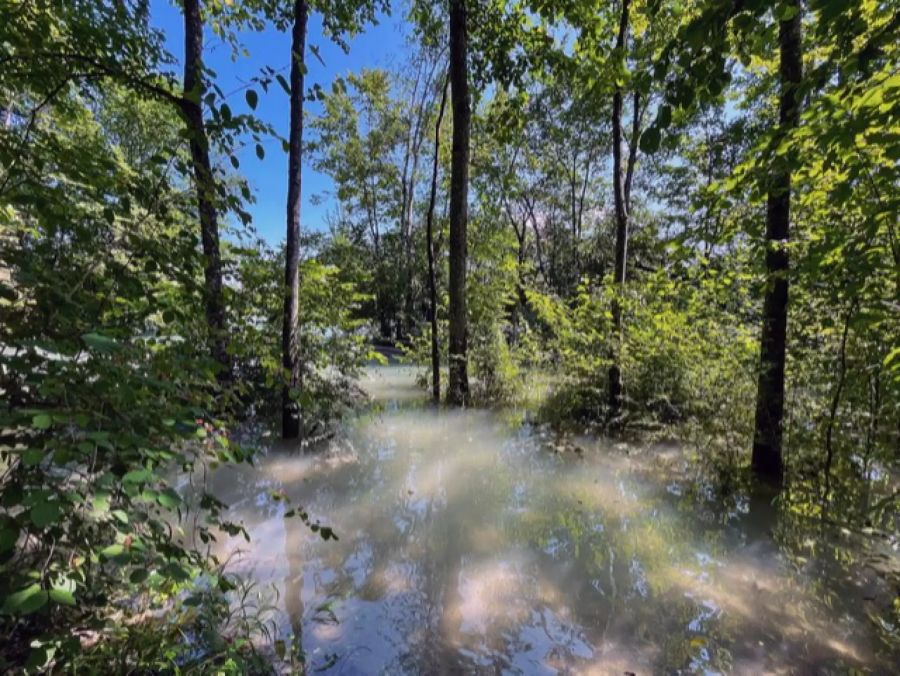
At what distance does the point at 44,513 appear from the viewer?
0.92 metres

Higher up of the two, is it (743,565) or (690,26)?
(690,26)

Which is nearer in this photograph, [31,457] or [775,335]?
[31,457]

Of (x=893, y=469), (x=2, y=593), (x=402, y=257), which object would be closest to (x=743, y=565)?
(x=893, y=469)

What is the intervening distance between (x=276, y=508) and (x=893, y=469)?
19.5 feet

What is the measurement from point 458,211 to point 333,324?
2.96 metres

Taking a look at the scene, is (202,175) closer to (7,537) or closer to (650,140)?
(7,537)

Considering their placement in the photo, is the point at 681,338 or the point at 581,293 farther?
the point at 581,293

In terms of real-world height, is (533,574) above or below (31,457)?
below

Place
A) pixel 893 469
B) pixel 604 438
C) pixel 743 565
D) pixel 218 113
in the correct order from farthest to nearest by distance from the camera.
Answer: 1. pixel 604 438
2. pixel 893 469
3. pixel 743 565
4. pixel 218 113

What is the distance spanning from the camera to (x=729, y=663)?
2.27 metres

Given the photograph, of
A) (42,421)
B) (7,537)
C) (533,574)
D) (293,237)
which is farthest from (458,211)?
(7,537)

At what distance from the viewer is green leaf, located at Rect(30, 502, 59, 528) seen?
90cm

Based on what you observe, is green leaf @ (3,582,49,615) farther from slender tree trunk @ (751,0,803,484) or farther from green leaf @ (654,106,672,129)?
slender tree trunk @ (751,0,803,484)

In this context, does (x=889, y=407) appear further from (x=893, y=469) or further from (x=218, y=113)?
(x=218, y=113)
